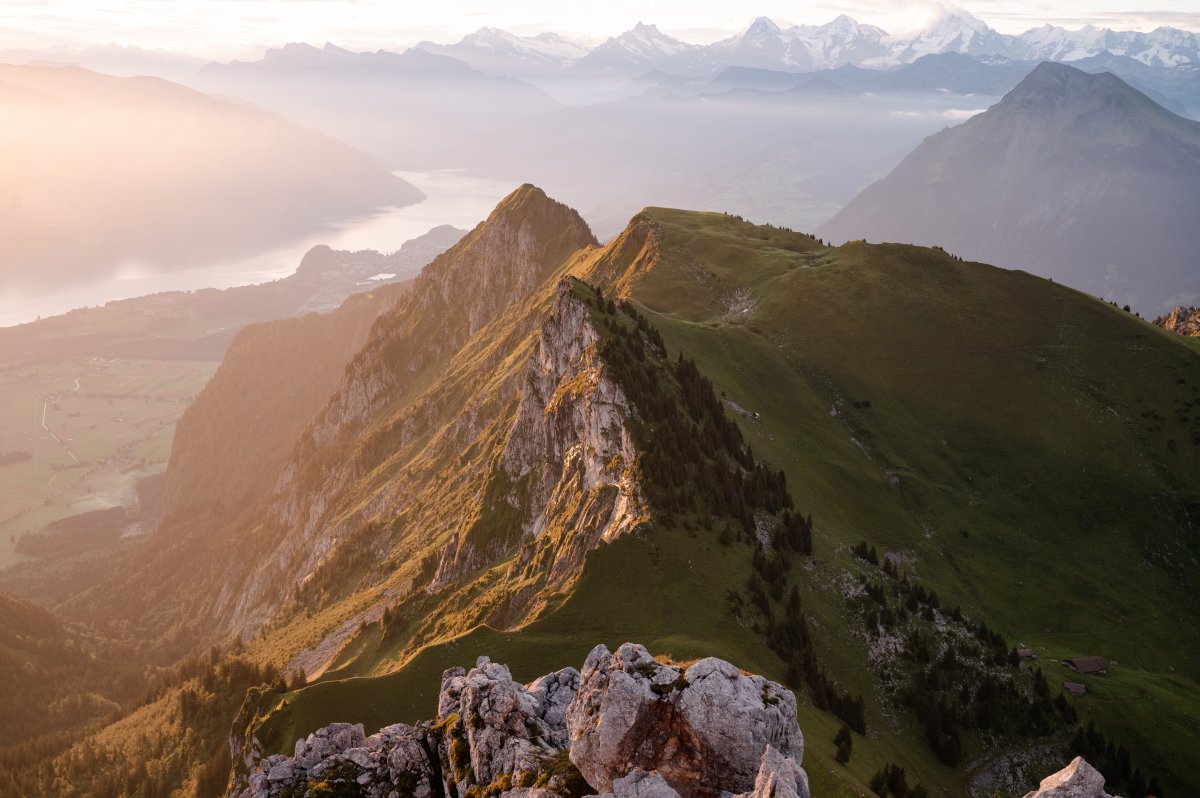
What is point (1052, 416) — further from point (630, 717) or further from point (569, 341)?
point (630, 717)

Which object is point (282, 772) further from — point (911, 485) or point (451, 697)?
point (911, 485)

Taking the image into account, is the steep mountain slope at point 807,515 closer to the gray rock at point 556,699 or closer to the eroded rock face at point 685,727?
the gray rock at point 556,699

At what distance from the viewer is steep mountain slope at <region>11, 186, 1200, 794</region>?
70.8 metres

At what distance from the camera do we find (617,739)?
3528 cm

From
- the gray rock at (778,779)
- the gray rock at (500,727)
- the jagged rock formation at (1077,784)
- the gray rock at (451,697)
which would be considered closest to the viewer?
the gray rock at (778,779)

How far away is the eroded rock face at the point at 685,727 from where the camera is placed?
34.2 meters

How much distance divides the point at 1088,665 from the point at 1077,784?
6359 cm

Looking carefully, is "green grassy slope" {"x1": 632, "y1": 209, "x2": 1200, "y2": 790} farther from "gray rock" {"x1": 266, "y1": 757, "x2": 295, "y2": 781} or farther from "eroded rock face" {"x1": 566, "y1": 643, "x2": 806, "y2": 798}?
"gray rock" {"x1": 266, "y1": 757, "x2": 295, "y2": 781}

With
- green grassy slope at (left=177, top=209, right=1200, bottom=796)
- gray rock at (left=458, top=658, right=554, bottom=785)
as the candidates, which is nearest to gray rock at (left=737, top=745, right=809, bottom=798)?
gray rock at (left=458, top=658, right=554, bottom=785)

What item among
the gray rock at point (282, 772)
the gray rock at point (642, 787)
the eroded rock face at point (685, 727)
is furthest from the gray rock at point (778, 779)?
the gray rock at point (282, 772)

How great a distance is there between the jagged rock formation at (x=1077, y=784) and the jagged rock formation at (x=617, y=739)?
10.4 meters

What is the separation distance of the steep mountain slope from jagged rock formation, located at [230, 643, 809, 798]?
18408 millimetres

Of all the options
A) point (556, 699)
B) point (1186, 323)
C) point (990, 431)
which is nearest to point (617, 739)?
point (556, 699)

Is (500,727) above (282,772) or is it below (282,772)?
above
